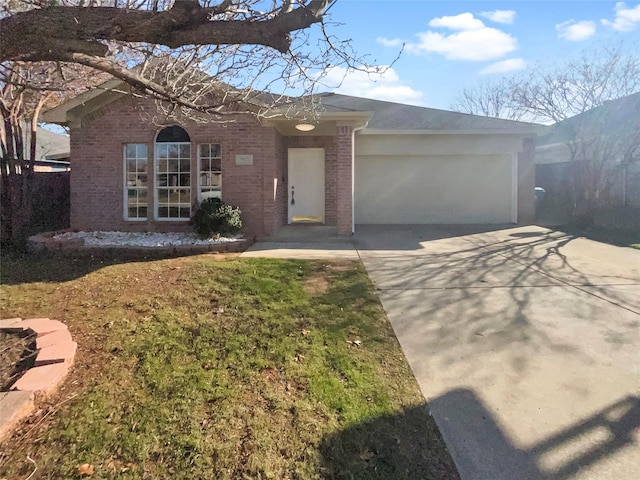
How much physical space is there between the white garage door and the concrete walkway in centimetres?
603

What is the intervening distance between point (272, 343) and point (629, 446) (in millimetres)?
2808

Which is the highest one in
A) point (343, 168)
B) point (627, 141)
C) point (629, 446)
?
point (627, 141)

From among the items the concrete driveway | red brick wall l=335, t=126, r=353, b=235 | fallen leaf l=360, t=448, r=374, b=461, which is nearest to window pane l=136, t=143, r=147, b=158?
red brick wall l=335, t=126, r=353, b=235

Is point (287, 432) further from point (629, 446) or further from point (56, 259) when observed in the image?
point (56, 259)

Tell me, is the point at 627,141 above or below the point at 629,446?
above

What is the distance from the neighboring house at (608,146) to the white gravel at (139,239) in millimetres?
10650

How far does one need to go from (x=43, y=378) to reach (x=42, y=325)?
1264 mm

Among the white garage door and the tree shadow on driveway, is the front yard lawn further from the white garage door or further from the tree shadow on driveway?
Result: the white garage door

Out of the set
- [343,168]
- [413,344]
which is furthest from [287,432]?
[343,168]

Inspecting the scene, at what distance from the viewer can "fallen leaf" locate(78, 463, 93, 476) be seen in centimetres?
248

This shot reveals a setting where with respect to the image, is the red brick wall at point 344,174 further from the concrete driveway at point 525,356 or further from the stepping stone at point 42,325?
the stepping stone at point 42,325

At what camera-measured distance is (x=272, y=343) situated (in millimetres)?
4219

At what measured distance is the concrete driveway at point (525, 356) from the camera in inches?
110

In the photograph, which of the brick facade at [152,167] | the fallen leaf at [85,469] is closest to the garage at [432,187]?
the brick facade at [152,167]
